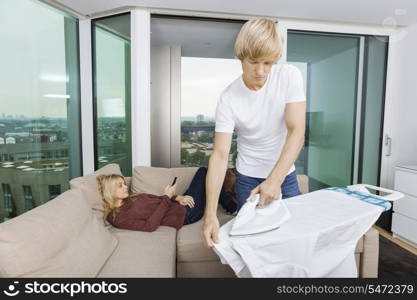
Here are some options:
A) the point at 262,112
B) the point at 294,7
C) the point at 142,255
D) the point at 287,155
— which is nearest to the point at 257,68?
the point at 262,112

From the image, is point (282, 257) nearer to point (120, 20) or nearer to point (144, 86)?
point (144, 86)

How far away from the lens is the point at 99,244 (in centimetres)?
149

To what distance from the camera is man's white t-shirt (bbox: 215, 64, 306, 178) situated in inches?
41.8

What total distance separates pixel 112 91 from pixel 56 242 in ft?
7.60

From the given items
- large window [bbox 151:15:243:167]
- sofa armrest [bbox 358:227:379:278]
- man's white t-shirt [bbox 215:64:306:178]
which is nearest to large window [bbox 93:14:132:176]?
large window [bbox 151:15:243:167]

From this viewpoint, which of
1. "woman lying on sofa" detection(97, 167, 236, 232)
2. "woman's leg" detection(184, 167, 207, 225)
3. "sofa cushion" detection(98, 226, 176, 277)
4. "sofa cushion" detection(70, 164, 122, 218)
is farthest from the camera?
"woman's leg" detection(184, 167, 207, 225)

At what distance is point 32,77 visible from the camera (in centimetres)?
252

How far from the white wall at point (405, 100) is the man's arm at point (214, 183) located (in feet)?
9.60

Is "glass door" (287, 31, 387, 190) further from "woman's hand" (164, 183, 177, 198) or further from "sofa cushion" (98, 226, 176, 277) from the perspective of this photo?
"sofa cushion" (98, 226, 176, 277)

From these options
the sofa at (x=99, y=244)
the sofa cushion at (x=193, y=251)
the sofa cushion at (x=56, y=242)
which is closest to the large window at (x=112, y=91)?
the sofa at (x=99, y=244)

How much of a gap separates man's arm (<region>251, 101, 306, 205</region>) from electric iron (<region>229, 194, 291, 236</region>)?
0.03 meters

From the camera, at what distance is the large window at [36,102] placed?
2.29 meters

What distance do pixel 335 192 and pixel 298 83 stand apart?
Result: 20.1 inches

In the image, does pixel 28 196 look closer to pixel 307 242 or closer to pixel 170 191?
pixel 170 191
